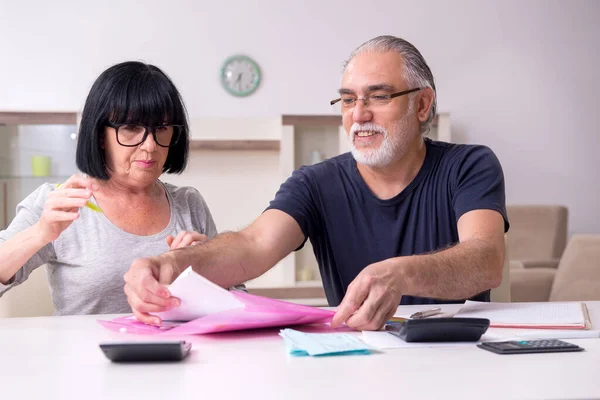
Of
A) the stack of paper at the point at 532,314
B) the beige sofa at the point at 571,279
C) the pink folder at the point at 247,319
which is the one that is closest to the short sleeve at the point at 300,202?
the stack of paper at the point at 532,314

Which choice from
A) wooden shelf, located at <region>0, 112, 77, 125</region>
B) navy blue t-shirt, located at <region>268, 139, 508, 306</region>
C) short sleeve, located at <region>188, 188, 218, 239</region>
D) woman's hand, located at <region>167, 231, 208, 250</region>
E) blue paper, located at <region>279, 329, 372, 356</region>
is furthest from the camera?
wooden shelf, located at <region>0, 112, 77, 125</region>

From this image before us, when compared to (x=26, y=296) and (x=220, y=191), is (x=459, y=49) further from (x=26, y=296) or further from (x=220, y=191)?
(x=26, y=296)

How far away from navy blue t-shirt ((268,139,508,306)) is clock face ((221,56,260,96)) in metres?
3.75

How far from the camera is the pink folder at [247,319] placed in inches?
50.8

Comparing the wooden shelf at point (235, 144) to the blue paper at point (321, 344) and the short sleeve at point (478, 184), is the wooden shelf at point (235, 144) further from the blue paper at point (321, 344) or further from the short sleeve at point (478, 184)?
the blue paper at point (321, 344)

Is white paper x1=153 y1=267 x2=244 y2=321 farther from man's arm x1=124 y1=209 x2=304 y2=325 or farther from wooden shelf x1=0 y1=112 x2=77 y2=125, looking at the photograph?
wooden shelf x1=0 y1=112 x2=77 y2=125

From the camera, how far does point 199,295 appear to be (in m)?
1.26

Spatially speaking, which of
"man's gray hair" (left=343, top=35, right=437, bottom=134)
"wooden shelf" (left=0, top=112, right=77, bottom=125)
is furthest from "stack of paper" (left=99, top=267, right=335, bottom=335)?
"wooden shelf" (left=0, top=112, right=77, bottom=125)

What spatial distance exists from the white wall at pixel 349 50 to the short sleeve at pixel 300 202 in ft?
12.3

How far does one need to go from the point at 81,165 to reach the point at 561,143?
5.08 m

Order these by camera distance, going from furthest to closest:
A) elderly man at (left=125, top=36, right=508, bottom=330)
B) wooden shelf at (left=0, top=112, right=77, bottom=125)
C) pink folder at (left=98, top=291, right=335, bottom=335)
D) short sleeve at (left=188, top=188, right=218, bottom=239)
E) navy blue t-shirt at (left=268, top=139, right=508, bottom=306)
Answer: wooden shelf at (left=0, top=112, right=77, bottom=125)
short sleeve at (left=188, top=188, right=218, bottom=239)
navy blue t-shirt at (left=268, top=139, right=508, bottom=306)
elderly man at (left=125, top=36, right=508, bottom=330)
pink folder at (left=98, top=291, right=335, bottom=335)

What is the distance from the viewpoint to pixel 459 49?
6156mm

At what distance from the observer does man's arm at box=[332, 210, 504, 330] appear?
4.37 ft

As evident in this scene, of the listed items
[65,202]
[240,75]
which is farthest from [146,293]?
[240,75]
